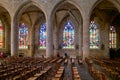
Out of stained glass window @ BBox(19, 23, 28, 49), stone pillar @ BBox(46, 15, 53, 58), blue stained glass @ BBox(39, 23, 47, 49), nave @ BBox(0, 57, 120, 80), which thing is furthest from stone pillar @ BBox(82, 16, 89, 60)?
stained glass window @ BBox(19, 23, 28, 49)

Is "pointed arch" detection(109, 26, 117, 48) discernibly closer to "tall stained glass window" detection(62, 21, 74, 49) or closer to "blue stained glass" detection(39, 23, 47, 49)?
"tall stained glass window" detection(62, 21, 74, 49)

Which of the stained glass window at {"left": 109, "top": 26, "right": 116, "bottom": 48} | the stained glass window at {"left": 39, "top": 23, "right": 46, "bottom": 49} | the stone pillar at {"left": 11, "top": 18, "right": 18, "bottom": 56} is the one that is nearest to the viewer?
the stone pillar at {"left": 11, "top": 18, "right": 18, "bottom": 56}

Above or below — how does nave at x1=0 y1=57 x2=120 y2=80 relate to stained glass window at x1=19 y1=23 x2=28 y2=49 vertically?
below

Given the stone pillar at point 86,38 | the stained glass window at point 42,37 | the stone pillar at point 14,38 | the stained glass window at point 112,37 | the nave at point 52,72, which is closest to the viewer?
the nave at point 52,72

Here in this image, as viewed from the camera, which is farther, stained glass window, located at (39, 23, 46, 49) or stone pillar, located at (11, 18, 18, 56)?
stained glass window, located at (39, 23, 46, 49)

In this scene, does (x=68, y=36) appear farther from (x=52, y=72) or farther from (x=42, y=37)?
(x=52, y=72)

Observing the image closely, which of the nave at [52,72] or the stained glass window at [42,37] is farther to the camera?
the stained glass window at [42,37]

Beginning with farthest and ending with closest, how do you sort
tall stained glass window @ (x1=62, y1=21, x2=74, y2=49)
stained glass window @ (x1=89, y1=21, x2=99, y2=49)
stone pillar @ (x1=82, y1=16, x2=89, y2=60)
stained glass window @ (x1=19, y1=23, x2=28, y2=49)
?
stained glass window @ (x1=19, y1=23, x2=28, y2=49)
tall stained glass window @ (x1=62, y1=21, x2=74, y2=49)
stained glass window @ (x1=89, y1=21, x2=99, y2=49)
stone pillar @ (x1=82, y1=16, x2=89, y2=60)

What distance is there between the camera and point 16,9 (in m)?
34.2

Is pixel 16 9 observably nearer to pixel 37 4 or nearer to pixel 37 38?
pixel 37 4

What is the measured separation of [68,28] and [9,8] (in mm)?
12723

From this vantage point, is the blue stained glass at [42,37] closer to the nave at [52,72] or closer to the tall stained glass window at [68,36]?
the tall stained glass window at [68,36]

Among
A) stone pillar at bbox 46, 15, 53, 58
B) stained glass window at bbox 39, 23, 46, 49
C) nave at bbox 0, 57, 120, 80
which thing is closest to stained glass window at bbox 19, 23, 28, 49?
stained glass window at bbox 39, 23, 46, 49

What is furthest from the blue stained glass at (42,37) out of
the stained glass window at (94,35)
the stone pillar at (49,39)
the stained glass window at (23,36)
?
the stone pillar at (49,39)
